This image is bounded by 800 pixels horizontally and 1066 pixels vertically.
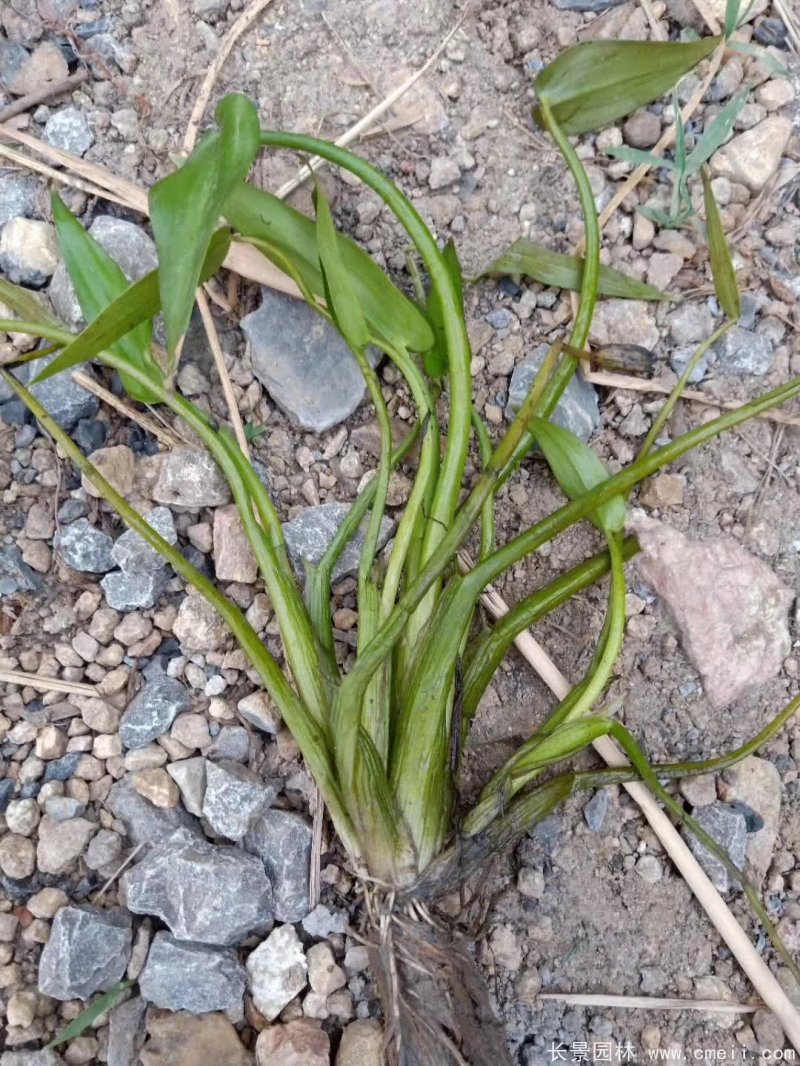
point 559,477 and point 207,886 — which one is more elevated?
point 559,477

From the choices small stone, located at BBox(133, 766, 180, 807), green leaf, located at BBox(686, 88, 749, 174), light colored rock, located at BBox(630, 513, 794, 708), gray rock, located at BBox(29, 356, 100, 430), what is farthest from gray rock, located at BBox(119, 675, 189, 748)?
green leaf, located at BBox(686, 88, 749, 174)

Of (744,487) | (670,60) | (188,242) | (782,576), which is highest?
(188,242)

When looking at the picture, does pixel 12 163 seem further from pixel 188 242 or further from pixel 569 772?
pixel 569 772

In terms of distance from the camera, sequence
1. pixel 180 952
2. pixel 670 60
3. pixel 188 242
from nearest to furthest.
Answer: pixel 188 242
pixel 180 952
pixel 670 60

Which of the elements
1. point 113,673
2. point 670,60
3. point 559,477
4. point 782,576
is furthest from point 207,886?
point 670,60

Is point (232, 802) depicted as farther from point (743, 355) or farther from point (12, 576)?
point (743, 355)

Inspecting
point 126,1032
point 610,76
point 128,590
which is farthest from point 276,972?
point 610,76

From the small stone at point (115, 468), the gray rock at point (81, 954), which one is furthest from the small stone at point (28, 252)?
the gray rock at point (81, 954)
